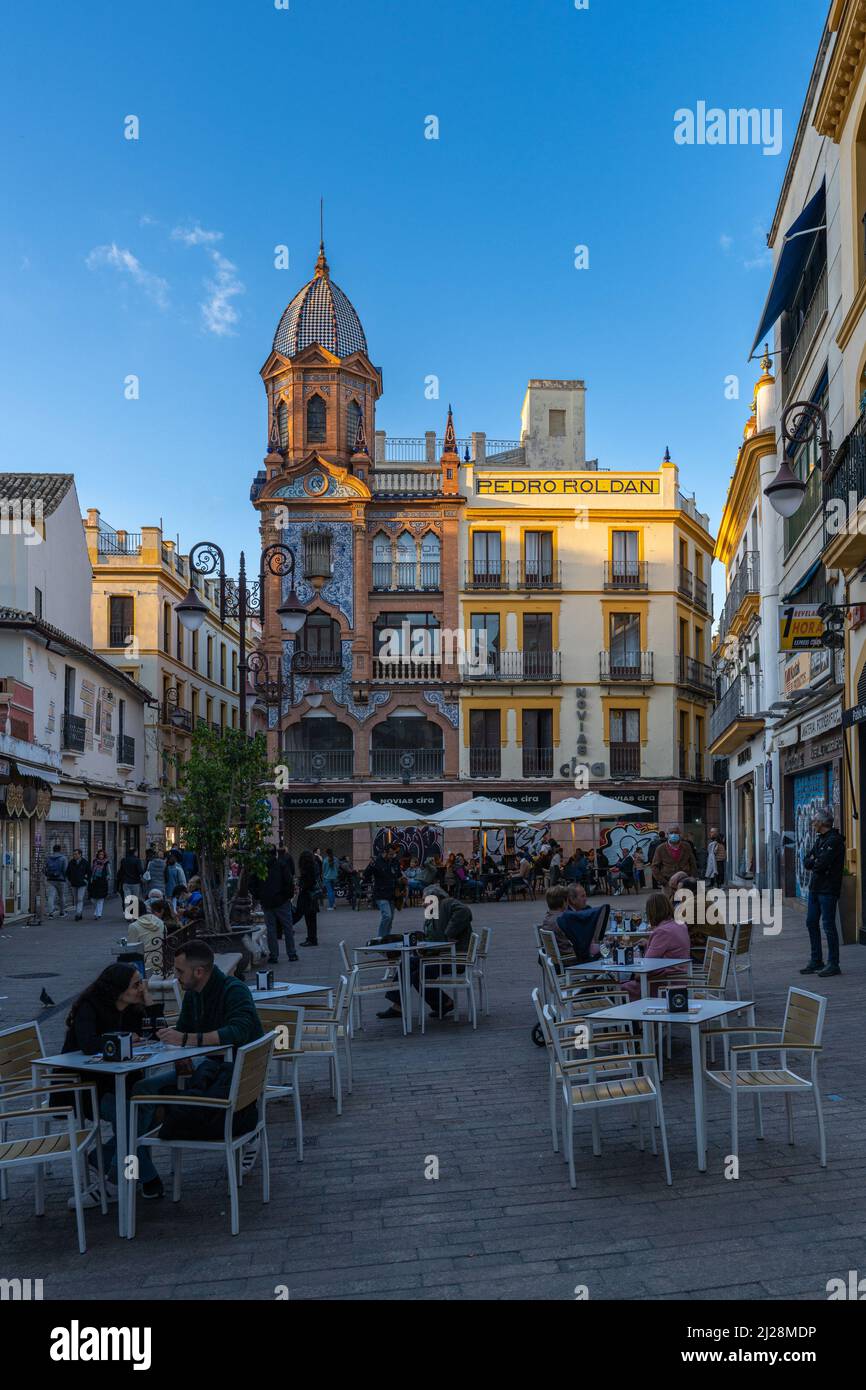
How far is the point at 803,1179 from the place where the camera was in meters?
6.04

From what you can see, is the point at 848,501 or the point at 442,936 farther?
the point at 848,501

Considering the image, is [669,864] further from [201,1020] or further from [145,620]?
[145,620]

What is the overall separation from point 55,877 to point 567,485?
2203 cm

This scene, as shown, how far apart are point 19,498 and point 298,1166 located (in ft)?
94.4

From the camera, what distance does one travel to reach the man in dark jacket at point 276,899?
Answer: 16.4 meters

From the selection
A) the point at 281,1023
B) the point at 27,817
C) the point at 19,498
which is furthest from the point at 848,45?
the point at 19,498

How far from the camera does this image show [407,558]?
3962cm

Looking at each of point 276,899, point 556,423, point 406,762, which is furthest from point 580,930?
point 556,423

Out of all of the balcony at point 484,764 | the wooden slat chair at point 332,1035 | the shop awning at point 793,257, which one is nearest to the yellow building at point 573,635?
the balcony at point 484,764

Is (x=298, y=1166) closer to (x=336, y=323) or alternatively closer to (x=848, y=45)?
(x=848, y=45)

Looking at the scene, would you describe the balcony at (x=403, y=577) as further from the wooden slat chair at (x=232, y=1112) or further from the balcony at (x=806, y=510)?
the wooden slat chair at (x=232, y=1112)

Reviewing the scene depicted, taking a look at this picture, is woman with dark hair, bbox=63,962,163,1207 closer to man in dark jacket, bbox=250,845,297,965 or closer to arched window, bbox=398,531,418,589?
man in dark jacket, bbox=250,845,297,965
